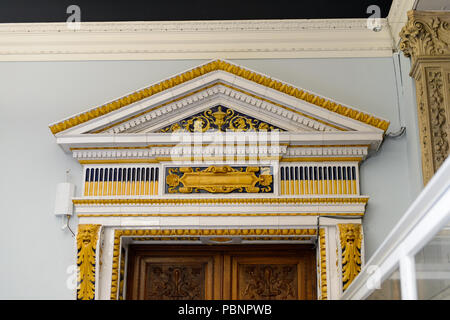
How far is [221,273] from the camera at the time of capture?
462cm

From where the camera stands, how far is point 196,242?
15.2ft

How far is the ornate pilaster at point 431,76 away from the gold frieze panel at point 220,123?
102cm

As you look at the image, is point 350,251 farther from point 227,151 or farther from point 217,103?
point 217,103

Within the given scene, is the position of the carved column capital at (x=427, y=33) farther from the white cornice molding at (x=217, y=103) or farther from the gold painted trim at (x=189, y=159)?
the gold painted trim at (x=189, y=159)

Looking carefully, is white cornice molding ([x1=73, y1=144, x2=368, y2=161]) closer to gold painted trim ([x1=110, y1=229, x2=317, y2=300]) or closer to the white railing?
gold painted trim ([x1=110, y1=229, x2=317, y2=300])

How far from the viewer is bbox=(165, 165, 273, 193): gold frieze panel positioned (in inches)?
177

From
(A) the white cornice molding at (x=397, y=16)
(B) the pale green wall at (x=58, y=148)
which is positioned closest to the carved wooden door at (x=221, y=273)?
(B) the pale green wall at (x=58, y=148)

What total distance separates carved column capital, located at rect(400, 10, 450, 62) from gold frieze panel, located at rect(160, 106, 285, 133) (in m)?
1.09

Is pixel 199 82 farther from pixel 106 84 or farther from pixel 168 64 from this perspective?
pixel 106 84

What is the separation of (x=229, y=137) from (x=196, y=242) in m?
0.79

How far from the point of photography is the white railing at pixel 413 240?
1362mm

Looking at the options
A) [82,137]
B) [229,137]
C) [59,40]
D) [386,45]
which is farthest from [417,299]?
[59,40]

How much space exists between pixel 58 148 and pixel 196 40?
4.36ft

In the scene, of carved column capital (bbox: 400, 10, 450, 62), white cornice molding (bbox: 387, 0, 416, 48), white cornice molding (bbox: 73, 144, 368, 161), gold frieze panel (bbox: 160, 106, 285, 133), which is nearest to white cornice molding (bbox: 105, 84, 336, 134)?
gold frieze panel (bbox: 160, 106, 285, 133)
